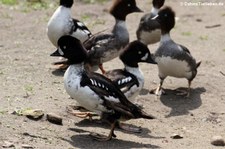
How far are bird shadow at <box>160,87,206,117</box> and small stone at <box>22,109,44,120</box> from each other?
6.92 ft


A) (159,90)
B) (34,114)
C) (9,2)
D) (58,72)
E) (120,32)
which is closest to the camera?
(34,114)

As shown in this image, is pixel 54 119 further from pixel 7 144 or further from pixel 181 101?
pixel 181 101

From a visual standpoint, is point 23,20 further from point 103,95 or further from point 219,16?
point 103,95

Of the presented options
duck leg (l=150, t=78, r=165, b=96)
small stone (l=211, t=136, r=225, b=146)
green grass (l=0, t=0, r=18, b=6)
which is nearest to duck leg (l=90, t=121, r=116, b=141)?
small stone (l=211, t=136, r=225, b=146)

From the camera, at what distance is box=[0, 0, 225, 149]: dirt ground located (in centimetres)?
726

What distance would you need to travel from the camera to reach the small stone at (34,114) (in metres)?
7.58

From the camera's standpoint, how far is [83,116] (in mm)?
8086

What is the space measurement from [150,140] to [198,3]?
972 centimetres

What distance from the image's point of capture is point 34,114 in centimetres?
761

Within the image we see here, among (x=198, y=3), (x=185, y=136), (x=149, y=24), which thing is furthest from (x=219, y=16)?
(x=185, y=136)

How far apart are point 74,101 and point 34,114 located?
1227 millimetres

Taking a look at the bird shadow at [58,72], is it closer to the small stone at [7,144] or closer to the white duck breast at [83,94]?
the white duck breast at [83,94]

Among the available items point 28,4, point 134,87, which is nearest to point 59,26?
point 134,87

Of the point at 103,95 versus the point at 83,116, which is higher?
the point at 103,95
